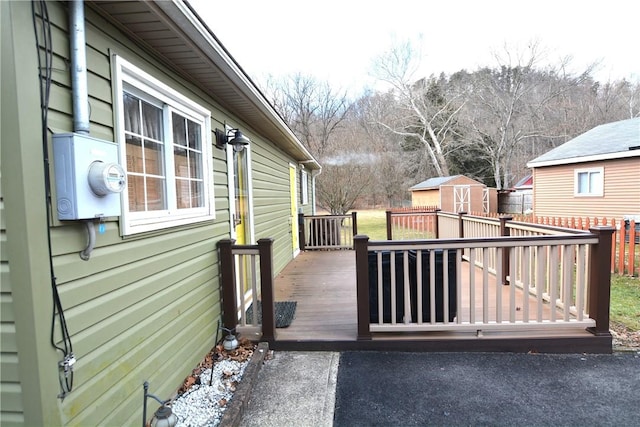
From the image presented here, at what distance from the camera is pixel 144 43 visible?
2381mm

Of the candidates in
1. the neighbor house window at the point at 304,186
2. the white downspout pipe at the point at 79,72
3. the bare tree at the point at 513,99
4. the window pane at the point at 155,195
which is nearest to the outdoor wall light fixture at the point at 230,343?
the window pane at the point at 155,195

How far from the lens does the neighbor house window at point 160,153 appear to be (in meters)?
2.20

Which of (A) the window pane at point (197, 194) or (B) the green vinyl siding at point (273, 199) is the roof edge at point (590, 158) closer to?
(B) the green vinyl siding at point (273, 199)

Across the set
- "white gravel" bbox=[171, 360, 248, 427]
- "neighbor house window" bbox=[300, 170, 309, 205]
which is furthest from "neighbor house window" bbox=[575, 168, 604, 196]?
"white gravel" bbox=[171, 360, 248, 427]

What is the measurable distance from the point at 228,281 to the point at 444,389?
82.5 inches

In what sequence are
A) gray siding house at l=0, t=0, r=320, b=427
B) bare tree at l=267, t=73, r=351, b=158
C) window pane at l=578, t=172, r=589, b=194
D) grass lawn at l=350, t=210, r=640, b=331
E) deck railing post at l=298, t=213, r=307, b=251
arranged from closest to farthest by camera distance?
gray siding house at l=0, t=0, r=320, b=427 → grass lawn at l=350, t=210, r=640, b=331 → deck railing post at l=298, t=213, r=307, b=251 → window pane at l=578, t=172, r=589, b=194 → bare tree at l=267, t=73, r=351, b=158

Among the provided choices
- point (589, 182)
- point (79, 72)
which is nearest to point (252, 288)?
point (79, 72)

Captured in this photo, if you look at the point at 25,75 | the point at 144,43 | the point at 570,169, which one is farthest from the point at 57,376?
the point at 570,169

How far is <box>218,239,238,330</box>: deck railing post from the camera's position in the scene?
3.42m

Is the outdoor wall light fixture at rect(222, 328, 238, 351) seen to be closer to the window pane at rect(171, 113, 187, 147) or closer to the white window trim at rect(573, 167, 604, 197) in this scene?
the window pane at rect(171, 113, 187, 147)

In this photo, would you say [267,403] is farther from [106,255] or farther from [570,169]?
[570,169]

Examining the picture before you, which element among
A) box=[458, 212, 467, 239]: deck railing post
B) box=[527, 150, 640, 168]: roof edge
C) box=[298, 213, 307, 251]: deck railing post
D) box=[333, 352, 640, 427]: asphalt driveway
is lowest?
box=[333, 352, 640, 427]: asphalt driveway

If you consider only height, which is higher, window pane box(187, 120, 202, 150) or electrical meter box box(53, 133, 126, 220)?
window pane box(187, 120, 202, 150)

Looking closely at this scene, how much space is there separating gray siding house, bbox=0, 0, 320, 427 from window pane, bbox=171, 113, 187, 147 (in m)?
0.02
